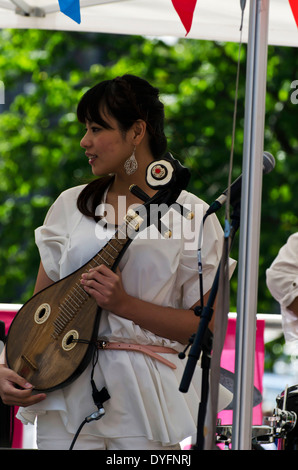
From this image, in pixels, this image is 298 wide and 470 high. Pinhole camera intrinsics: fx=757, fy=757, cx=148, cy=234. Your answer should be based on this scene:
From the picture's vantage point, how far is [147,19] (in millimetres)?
3096

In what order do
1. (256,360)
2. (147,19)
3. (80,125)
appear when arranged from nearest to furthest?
(147,19)
(256,360)
(80,125)

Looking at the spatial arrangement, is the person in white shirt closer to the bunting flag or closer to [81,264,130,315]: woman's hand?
[81,264,130,315]: woman's hand

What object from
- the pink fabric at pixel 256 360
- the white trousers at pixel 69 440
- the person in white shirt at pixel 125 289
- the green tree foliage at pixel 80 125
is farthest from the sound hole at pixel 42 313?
the green tree foliage at pixel 80 125

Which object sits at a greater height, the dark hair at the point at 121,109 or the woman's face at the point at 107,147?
the dark hair at the point at 121,109

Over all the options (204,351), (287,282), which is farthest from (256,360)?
(204,351)

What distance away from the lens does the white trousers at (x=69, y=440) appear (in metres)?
1.95

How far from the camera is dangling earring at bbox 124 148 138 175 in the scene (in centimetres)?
218

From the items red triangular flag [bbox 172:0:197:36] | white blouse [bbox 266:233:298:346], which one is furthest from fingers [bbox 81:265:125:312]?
white blouse [bbox 266:233:298:346]

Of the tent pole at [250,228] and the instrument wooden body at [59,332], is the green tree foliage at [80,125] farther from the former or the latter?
the tent pole at [250,228]

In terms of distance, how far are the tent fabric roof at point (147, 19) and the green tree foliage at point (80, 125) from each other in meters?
4.87

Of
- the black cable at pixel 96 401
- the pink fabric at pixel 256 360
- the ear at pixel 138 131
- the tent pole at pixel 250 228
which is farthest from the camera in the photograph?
the pink fabric at pixel 256 360

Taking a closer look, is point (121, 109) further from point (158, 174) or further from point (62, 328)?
point (62, 328)

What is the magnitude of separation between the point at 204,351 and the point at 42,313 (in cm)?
61
